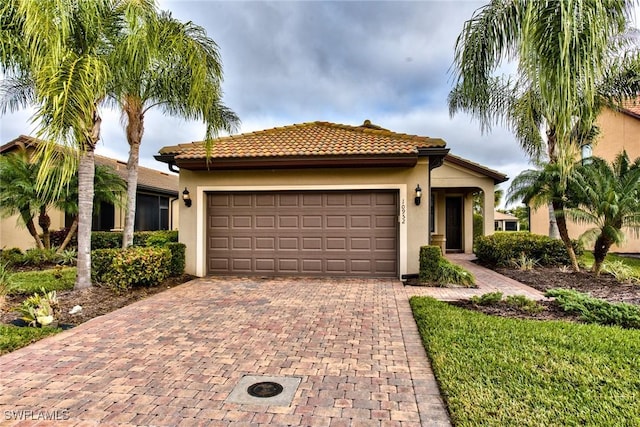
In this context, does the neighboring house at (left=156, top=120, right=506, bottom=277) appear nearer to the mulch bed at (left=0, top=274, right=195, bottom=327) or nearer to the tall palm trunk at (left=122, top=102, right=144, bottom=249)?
the tall palm trunk at (left=122, top=102, right=144, bottom=249)

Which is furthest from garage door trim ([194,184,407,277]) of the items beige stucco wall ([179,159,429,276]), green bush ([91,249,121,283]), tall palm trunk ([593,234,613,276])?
tall palm trunk ([593,234,613,276])

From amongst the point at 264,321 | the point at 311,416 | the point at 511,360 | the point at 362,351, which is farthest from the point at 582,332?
the point at 264,321

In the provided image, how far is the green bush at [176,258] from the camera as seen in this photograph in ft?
30.2

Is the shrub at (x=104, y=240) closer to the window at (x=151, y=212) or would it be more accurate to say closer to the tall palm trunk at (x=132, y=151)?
the window at (x=151, y=212)

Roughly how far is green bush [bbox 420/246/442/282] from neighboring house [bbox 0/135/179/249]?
10.3 m

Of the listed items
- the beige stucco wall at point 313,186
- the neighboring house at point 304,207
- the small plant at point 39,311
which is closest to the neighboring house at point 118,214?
the beige stucco wall at point 313,186

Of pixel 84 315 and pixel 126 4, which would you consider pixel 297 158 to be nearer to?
pixel 126 4

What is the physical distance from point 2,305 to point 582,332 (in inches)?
367

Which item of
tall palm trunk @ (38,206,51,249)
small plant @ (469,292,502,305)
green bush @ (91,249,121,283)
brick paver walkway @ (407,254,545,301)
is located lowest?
brick paver walkway @ (407,254,545,301)

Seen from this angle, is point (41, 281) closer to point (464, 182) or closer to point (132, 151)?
point (132, 151)

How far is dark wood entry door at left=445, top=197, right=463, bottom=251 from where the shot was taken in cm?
1766

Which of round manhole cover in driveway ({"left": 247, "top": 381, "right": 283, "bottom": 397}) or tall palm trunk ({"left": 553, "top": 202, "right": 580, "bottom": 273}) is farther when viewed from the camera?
tall palm trunk ({"left": 553, "top": 202, "right": 580, "bottom": 273})

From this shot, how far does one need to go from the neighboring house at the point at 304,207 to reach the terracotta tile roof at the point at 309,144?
0.03 metres

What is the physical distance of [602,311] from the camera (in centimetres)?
554
